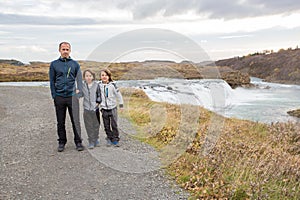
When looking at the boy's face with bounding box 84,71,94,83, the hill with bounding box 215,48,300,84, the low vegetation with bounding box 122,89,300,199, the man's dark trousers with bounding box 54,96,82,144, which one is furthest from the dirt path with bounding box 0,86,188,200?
the hill with bounding box 215,48,300,84

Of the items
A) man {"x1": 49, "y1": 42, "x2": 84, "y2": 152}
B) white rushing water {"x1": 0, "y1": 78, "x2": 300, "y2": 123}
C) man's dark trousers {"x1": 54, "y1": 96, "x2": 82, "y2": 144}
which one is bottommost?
white rushing water {"x1": 0, "y1": 78, "x2": 300, "y2": 123}

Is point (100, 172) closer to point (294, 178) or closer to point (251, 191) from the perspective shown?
point (251, 191)

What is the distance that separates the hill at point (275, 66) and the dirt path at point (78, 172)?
5627 cm

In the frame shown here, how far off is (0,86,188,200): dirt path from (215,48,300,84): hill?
185 ft

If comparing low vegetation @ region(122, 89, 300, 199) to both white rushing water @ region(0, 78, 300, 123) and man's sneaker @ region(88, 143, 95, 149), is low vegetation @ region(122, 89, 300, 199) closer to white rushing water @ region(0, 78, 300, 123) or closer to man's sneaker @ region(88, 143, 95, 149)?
man's sneaker @ region(88, 143, 95, 149)

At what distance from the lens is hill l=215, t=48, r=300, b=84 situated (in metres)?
66.0

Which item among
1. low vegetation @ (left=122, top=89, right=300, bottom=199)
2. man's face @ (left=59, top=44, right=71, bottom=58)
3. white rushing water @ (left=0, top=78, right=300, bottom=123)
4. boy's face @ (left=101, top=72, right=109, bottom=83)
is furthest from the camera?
white rushing water @ (left=0, top=78, right=300, bottom=123)

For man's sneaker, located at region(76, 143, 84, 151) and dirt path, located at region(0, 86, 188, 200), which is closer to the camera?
dirt path, located at region(0, 86, 188, 200)

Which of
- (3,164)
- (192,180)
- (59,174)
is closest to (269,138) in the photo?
(192,180)

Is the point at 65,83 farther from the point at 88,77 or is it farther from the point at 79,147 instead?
the point at 79,147

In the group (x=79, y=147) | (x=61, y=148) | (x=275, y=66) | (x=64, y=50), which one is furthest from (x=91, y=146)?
(x=275, y=66)

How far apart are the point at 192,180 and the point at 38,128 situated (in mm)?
6988

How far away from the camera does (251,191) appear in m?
4.91

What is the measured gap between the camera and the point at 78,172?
6090 millimetres
